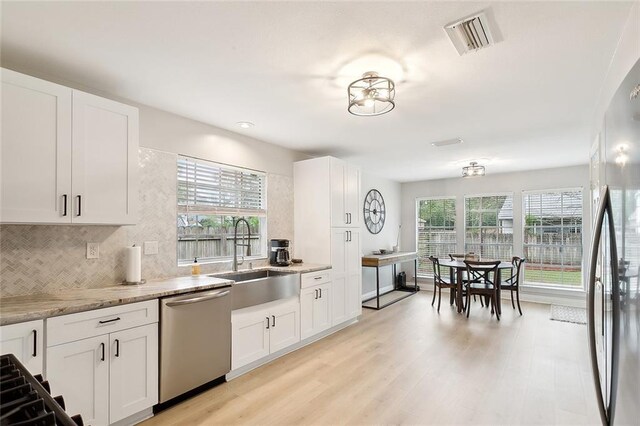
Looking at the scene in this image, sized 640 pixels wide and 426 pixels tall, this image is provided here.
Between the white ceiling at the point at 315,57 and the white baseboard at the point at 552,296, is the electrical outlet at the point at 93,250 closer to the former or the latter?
the white ceiling at the point at 315,57

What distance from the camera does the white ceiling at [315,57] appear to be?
1691 millimetres

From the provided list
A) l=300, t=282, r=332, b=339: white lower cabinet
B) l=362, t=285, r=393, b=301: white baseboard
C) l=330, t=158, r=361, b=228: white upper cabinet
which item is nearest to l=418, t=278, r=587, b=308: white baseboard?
l=362, t=285, r=393, b=301: white baseboard

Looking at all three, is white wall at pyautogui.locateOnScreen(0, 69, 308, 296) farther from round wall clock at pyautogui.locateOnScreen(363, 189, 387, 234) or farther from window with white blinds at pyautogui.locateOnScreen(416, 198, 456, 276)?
window with white blinds at pyautogui.locateOnScreen(416, 198, 456, 276)

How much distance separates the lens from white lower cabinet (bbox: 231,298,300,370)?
117 inches

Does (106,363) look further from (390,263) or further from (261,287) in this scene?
(390,263)

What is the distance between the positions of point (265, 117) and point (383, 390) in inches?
108

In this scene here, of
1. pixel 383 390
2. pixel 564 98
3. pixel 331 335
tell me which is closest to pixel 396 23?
pixel 564 98

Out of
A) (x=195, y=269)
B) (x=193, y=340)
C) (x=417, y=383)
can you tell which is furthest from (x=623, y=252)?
(x=195, y=269)

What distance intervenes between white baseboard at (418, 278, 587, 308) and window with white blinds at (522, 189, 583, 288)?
0.57ft

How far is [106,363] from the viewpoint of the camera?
6.86 feet

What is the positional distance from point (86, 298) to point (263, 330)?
160cm

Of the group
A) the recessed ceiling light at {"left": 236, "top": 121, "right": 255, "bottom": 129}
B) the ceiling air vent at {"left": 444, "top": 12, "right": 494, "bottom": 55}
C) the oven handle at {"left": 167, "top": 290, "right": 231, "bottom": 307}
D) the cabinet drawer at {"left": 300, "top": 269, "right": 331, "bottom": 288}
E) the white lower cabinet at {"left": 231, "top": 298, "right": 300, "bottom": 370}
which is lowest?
the white lower cabinet at {"left": 231, "top": 298, "right": 300, "bottom": 370}

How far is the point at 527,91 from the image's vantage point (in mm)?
2648

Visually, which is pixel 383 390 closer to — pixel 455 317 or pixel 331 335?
pixel 331 335
